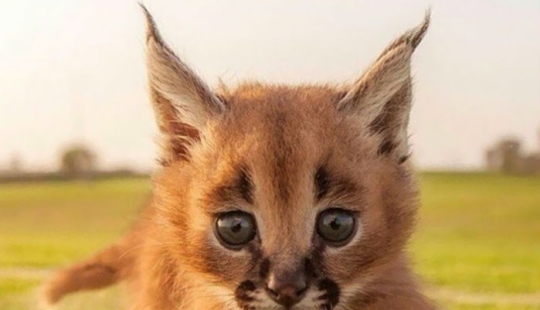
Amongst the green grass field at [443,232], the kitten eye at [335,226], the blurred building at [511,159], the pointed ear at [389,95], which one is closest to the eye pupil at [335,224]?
the kitten eye at [335,226]

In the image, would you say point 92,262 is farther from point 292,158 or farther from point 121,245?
point 292,158

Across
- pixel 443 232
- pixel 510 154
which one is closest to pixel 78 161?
pixel 443 232

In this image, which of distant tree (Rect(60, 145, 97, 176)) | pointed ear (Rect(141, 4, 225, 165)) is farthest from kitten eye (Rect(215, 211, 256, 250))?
distant tree (Rect(60, 145, 97, 176))

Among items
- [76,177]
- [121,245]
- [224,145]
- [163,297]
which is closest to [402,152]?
[224,145]

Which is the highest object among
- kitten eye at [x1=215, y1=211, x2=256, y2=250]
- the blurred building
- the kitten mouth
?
the blurred building

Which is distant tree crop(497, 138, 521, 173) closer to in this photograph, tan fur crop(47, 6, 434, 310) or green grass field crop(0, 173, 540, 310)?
green grass field crop(0, 173, 540, 310)

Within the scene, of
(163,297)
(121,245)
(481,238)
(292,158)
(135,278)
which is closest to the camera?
(292,158)
